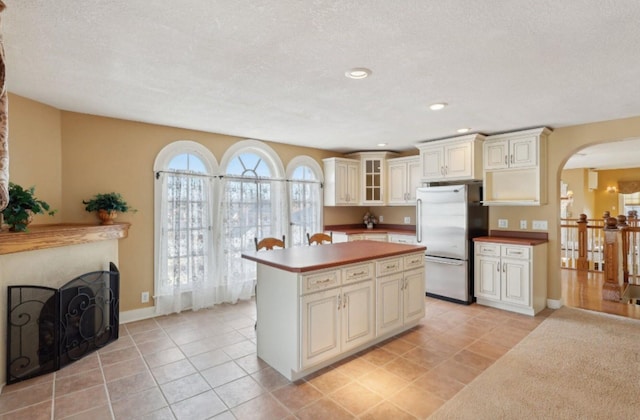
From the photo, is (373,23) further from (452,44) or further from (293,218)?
(293,218)

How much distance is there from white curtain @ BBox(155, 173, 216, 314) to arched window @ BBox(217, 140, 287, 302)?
20 centimetres

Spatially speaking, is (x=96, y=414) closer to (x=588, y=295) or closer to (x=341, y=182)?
(x=341, y=182)

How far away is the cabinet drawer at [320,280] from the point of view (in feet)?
8.40

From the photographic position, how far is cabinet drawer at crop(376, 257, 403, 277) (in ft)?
10.4

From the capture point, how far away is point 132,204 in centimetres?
389

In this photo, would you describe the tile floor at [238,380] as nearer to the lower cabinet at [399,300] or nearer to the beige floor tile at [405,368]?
the beige floor tile at [405,368]

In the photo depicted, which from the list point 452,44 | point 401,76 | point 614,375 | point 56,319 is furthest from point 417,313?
point 56,319

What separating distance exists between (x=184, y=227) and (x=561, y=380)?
13.7ft

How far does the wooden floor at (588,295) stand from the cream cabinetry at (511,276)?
0.72 meters

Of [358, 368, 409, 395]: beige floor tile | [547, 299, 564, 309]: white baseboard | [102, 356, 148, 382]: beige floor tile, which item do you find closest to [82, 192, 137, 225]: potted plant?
[102, 356, 148, 382]: beige floor tile

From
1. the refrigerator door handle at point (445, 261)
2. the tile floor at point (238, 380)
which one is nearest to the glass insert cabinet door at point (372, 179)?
the refrigerator door handle at point (445, 261)

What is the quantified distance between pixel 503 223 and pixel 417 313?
7.19ft

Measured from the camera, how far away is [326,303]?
8.86ft

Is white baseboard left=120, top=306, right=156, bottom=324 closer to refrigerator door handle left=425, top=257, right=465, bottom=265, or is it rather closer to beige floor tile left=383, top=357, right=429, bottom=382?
beige floor tile left=383, top=357, right=429, bottom=382
